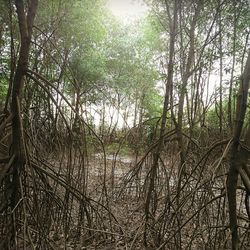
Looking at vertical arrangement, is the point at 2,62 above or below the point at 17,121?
above

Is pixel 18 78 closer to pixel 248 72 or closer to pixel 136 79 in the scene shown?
pixel 248 72

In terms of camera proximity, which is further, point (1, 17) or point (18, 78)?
point (1, 17)

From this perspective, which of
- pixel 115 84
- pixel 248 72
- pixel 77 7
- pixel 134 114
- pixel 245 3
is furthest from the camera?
pixel 134 114

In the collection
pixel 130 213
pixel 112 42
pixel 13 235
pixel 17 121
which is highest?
pixel 112 42

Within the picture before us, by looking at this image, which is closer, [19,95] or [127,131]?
[19,95]

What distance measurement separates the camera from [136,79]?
45.3 ft

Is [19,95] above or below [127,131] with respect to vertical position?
above

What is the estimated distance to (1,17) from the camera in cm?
468

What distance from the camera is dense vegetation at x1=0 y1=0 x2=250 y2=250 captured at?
2473 mm

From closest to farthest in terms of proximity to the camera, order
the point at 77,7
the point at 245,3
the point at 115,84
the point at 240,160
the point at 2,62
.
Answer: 1. the point at 240,160
2. the point at 245,3
3. the point at 2,62
4. the point at 77,7
5. the point at 115,84

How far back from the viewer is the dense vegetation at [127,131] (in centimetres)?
247

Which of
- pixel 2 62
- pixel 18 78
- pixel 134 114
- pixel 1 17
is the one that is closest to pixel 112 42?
pixel 134 114

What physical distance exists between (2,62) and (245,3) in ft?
14.3

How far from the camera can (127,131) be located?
4617 millimetres
